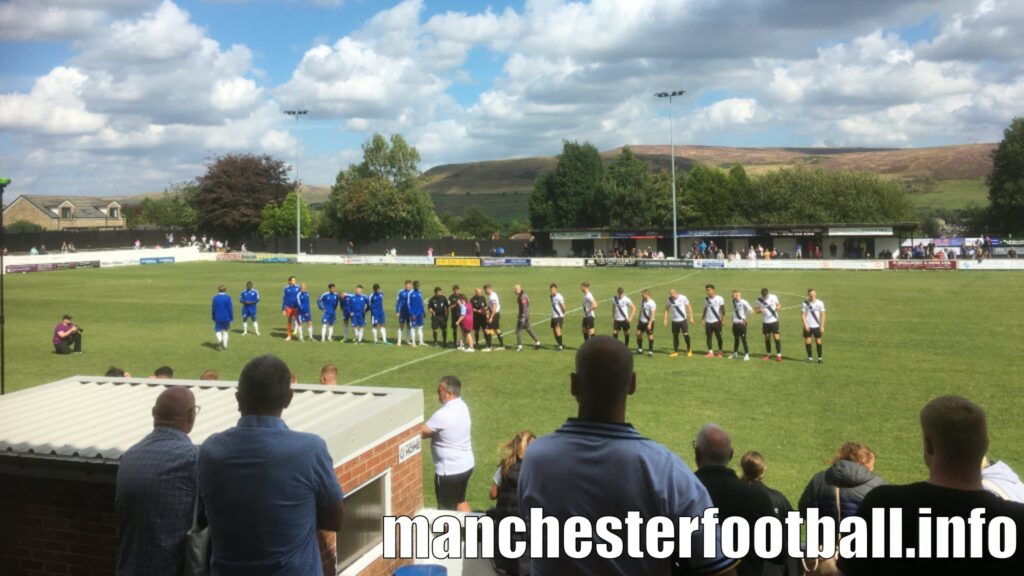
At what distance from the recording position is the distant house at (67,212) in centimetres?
10329

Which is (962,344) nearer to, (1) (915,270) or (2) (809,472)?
(2) (809,472)

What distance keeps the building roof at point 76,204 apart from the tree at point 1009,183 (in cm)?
11371

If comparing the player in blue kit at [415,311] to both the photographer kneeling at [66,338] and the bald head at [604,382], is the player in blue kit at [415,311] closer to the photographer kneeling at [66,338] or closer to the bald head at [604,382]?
the photographer kneeling at [66,338]

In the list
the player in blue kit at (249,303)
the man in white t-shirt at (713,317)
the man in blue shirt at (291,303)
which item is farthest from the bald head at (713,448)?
the player in blue kit at (249,303)

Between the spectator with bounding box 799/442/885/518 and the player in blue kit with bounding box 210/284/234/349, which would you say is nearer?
the spectator with bounding box 799/442/885/518

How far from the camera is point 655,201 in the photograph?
3263 inches

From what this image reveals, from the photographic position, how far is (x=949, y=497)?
2.95 metres

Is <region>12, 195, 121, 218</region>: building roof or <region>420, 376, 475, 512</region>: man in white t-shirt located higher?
<region>12, 195, 121, 218</region>: building roof

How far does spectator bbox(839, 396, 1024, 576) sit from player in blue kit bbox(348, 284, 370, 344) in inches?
802

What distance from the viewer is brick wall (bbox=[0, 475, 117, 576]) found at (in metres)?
5.53

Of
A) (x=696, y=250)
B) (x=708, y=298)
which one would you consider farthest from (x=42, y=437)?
(x=696, y=250)

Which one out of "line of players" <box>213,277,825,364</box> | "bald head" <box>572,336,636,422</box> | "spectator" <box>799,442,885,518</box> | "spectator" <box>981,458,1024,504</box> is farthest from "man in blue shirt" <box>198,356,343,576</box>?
"line of players" <box>213,277,825,364</box>

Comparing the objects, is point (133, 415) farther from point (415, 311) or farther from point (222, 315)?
point (222, 315)

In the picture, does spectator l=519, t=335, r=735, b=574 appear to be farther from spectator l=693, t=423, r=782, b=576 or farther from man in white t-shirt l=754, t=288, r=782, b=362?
man in white t-shirt l=754, t=288, r=782, b=362
